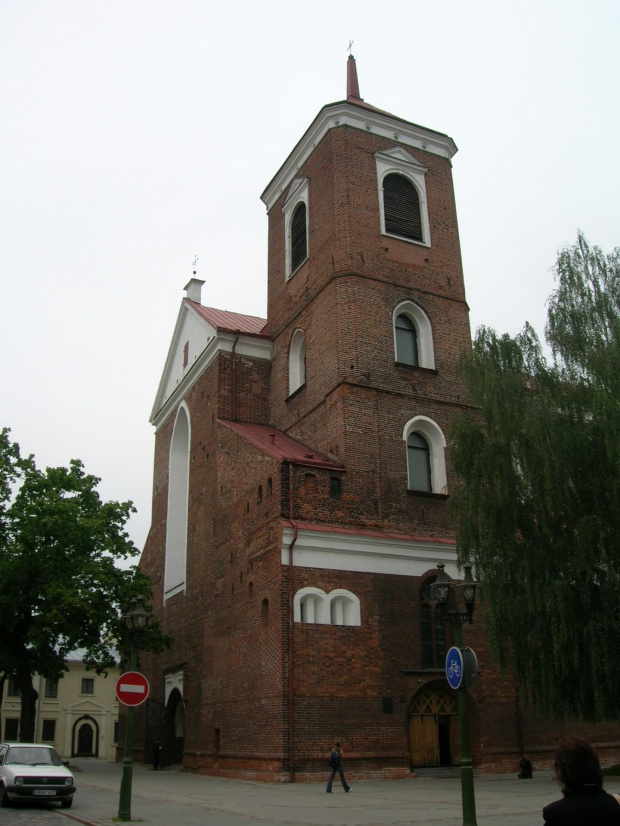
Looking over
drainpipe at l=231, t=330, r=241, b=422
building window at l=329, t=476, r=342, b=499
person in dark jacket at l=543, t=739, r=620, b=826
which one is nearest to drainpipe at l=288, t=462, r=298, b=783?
building window at l=329, t=476, r=342, b=499

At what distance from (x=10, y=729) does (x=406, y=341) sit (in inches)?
1447

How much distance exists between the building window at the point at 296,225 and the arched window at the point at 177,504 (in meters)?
6.54

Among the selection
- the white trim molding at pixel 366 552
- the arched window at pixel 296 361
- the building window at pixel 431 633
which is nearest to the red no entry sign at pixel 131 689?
the white trim molding at pixel 366 552

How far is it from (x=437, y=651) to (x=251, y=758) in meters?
4.97

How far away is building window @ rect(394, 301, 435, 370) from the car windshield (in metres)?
13.2

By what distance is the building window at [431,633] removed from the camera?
19.3 meters

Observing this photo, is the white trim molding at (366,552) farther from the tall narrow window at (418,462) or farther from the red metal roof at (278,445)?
the tall narrow window at (418,462)

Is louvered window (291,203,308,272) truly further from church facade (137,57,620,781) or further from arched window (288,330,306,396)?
arched window (288,330,306,396)

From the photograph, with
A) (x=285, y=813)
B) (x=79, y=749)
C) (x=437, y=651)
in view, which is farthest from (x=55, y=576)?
(x=79, y=749)

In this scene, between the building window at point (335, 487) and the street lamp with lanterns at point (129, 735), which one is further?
the building window at point (335, 487)

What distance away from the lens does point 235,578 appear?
69.4 feet

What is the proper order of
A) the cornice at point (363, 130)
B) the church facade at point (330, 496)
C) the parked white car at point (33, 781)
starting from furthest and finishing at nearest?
1. the cornice at point (363, 130)
2. the church facade at point (330, 496)
3. the parked white car at point (33, 781)

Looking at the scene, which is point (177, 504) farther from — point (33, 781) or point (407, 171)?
point (33, 781)

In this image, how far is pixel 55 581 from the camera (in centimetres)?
2192
